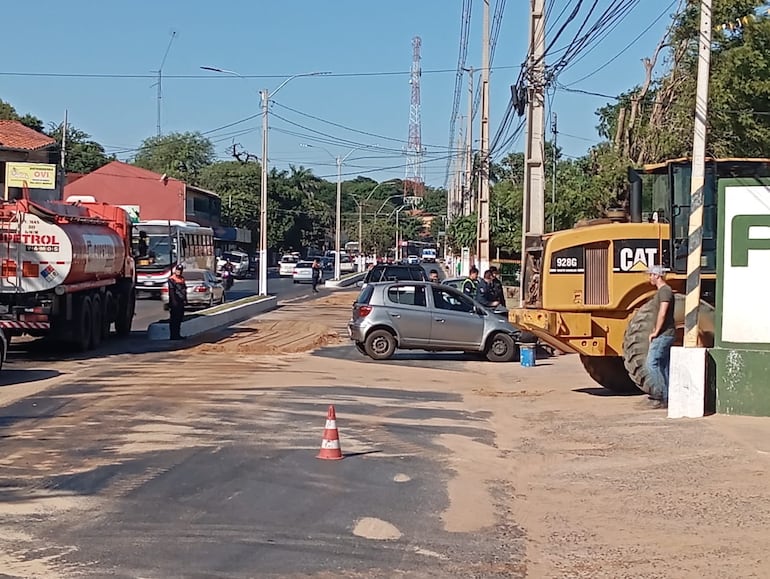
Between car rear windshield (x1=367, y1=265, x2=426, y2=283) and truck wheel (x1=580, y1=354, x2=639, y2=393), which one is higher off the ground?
car rear windshield (x1=367, y1=265, x2=426, y2=283)

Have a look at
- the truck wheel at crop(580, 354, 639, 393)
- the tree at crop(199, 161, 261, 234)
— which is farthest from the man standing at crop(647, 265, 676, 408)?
the tree at crop(199, 161, 261, 234)

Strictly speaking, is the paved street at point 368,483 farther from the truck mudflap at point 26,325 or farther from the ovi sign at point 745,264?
the truck mudflap at point 26,325

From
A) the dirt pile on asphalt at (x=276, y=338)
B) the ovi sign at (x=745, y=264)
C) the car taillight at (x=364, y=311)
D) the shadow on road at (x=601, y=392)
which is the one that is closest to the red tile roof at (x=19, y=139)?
the dirt pile on asphalt at (x=276, y=338)

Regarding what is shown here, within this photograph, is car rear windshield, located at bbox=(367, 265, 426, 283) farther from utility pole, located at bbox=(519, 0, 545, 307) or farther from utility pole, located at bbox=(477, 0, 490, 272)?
utility pole, located at bbox=(519, 0, 545, 307)

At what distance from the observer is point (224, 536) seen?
7.90 meters

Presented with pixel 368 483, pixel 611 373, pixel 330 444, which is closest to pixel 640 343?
pixel 611 373

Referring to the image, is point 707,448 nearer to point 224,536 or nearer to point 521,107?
point 224,536

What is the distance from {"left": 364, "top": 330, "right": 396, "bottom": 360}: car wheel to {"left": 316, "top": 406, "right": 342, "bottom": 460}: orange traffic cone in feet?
37.7

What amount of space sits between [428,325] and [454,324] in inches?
21.1

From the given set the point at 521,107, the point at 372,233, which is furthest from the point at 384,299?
the point at 372,233

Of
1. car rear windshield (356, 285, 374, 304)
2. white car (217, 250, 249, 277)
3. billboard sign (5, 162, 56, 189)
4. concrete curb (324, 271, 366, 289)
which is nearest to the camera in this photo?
car rear windshield (356, 285, 374, 304)

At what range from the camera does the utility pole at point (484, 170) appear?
123ft

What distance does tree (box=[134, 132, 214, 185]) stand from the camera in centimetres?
12862

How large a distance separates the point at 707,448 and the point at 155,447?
18.4 ft
